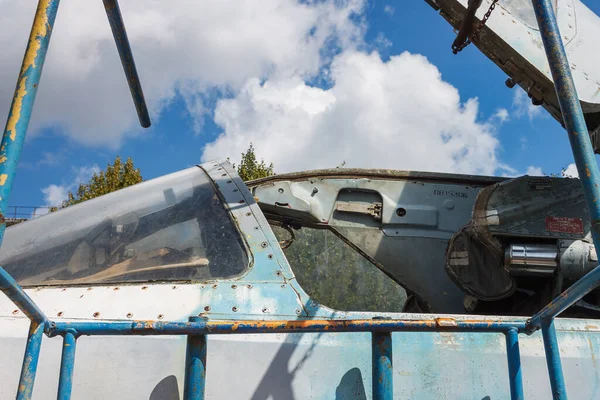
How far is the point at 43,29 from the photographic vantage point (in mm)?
1427

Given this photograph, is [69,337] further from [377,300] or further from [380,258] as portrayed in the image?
[377,300]

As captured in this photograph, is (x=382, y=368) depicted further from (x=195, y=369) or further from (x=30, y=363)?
(x=30, y=363)

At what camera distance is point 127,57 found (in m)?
2.49

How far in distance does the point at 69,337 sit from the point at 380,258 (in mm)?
2357

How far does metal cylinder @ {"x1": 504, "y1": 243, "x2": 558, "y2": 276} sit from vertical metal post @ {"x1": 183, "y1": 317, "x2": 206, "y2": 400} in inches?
71.2

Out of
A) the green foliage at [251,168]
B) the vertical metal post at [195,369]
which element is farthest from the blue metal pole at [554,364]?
the green foliage at [251,168]

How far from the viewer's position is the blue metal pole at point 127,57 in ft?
7.35

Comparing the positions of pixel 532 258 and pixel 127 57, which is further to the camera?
pixel 532 258

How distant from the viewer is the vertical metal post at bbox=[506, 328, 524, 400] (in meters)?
1.62

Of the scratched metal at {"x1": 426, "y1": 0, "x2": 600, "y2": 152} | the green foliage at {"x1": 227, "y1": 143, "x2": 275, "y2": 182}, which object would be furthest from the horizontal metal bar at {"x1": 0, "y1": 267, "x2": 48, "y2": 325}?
the green foliage at {"x1": 227, "y1": 143, "x2": 275, "y2": 182}

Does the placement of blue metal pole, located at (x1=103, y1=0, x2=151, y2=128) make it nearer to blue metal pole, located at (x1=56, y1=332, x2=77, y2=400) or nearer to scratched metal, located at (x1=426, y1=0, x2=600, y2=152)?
blue metal pole, located at (x1=56, y1=332, x2=77, y2=400)

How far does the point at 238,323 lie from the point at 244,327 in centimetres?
2

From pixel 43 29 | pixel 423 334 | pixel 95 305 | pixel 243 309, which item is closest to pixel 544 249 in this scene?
pixel 423 334

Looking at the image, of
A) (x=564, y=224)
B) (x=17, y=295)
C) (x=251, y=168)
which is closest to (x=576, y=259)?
(x=564, y=224)
